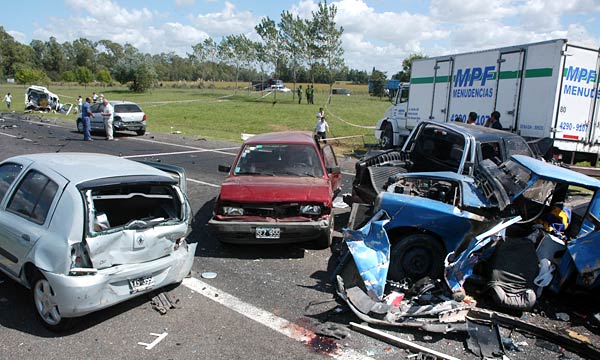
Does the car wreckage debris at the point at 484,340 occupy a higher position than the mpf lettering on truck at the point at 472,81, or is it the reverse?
the mpf lettering on truck at the point at 472,81

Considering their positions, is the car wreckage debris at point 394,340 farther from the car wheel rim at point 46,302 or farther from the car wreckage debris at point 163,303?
the car wheel rim at point 46,302

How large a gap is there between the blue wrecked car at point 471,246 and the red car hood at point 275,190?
726mm

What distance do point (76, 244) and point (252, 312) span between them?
5.91 feet

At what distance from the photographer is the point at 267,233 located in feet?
19.5

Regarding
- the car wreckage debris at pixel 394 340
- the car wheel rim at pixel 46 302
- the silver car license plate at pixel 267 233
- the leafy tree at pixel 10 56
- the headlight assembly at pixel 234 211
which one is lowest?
the car wreckage debris at pixel 394 340

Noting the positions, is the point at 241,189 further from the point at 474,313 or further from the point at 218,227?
the point at 474,313

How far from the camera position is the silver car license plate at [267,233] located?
19.5 ft

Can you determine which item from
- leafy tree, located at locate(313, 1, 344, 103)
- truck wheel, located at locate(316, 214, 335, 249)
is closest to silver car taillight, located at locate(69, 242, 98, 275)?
truck wheel, located at locate(316, 214, 335, 249)

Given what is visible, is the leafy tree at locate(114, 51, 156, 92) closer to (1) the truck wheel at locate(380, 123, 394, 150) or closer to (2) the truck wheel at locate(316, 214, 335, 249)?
(1) the truck wheel at locate(380, 123, 394, 150)

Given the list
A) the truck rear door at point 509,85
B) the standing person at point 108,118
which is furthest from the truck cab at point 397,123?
the standing person at point 108,118

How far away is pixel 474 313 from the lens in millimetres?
4590

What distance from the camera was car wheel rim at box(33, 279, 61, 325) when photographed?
162 inches

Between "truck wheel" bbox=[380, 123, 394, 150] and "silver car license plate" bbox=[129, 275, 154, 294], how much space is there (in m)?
14.8

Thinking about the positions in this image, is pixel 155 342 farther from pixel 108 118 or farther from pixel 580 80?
pixel 108 118
